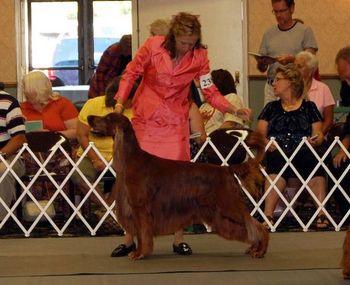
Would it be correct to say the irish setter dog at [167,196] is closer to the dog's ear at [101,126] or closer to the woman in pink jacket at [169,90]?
the dog's ear at [101,126]

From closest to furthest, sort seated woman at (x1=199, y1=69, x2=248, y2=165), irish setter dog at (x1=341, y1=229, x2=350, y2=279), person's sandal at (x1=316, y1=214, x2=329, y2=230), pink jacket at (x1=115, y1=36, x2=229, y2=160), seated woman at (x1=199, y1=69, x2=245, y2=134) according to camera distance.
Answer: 1. irish setter dog at (x1=341, y1=229, x2=350, y2=279)
2. pink jacket at (x1=115, y1=36, x2=229, y2=160)
3. person's sandal at (x1=316, y1=214, x2=329, y2=230)
4. seated woman at (x1=199, y1=69, x2=248, y2=165)
5. seated woman at (x1=199, y1=69, x2=245, y2=134)

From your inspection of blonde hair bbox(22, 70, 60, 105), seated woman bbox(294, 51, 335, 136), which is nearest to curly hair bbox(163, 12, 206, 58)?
seated woman bbox(294, 51, 335, 136)

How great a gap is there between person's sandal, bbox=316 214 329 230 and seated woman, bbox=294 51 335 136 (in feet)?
2.01

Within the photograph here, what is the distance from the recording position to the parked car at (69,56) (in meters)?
8.87

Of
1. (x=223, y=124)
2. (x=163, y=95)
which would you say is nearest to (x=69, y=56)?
(x=223, y=124)

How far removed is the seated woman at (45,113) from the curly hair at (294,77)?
1439 mm

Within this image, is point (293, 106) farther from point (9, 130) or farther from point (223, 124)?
point (9, 130)

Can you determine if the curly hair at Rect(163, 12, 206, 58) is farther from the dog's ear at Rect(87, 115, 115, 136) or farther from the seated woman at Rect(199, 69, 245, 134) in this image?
the seated woman at Rect(199, 69, 245, 134)

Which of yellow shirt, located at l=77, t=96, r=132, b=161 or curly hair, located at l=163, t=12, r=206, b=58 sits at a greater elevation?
curly hair, located at l=163, t=12, r=206, b=58

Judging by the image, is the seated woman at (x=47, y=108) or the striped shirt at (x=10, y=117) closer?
the striped shirt at (x=10, y=117)

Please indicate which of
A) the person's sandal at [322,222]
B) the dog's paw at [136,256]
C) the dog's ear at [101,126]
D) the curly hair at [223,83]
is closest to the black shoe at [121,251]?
the dog's paw at [136,256]

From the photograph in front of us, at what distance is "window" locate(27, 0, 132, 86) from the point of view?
28.8ft

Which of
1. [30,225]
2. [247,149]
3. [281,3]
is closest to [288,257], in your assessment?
[247,149]

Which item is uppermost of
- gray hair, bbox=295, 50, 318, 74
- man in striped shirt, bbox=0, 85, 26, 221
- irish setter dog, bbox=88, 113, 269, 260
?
gray hair, bbox=295, 50, 318, 74
